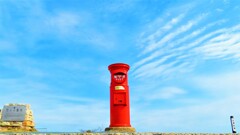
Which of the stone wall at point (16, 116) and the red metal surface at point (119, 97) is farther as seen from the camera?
the stone wall at point (16, 116)

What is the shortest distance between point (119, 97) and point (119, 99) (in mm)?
109

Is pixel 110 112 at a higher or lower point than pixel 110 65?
lower

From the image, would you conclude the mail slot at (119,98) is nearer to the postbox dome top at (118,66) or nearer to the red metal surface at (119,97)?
the red metal surface at (119,97)

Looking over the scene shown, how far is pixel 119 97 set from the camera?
12.4 meters

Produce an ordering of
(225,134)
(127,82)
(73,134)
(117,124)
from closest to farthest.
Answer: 1. (73,134)
2. (225,134)
3. (117,124)
4. (127,82)

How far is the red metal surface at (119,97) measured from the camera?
12.2 m

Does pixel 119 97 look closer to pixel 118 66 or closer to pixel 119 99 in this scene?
pixel 119 99

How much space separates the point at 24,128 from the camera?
2761cm

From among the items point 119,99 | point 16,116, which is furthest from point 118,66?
point 16,116

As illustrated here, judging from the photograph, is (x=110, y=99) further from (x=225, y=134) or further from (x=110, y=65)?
(x=225, y=134)

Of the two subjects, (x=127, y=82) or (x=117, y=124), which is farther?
(x=127, y=82)

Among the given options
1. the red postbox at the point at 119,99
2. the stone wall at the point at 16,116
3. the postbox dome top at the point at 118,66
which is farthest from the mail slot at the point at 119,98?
the stone wall at the point at 16,116

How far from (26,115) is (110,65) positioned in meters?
19.7

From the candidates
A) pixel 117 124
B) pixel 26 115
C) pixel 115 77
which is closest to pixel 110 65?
pixel 115 77
